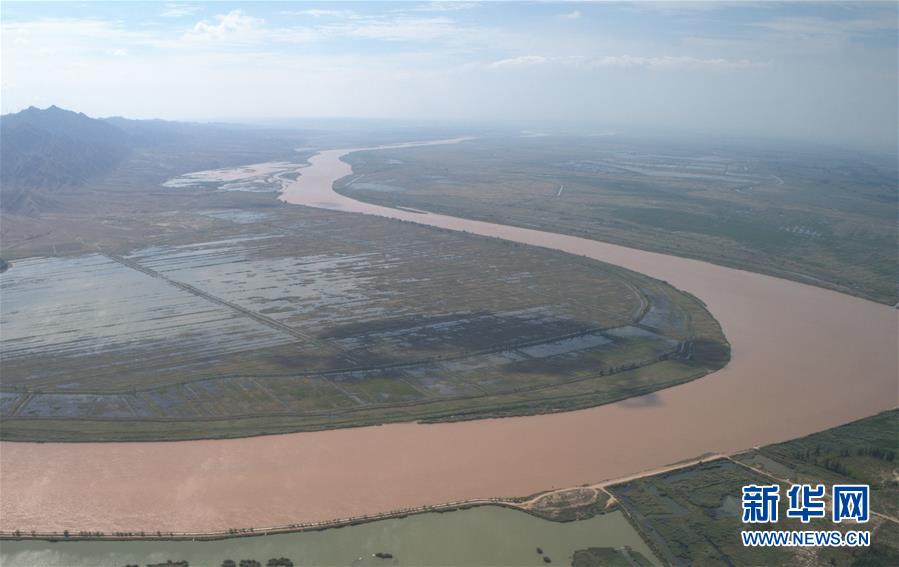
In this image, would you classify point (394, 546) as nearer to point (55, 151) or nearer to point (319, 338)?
point (319, 338)

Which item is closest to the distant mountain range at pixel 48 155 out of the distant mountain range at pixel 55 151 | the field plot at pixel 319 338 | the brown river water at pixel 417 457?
the distant mountain range at pixel 55 151

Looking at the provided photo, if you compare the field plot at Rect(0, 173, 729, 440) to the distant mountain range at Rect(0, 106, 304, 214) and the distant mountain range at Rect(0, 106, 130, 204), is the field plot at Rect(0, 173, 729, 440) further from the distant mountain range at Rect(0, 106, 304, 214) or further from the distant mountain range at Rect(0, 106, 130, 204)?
the distant mountain range at Rect(0, 106, 130, 204)

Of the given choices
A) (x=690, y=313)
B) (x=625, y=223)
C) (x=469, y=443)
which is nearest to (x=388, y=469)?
(x=469, y=443)

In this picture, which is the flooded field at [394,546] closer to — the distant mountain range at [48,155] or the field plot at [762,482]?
the field plot at [762,482]

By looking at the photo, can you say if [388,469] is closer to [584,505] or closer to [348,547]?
[348,547]

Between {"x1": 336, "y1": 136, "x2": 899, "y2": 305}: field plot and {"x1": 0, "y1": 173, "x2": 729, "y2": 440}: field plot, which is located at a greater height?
{"x1": 336, "y1": 136, "x2": 899, "y2": 305}: field plot

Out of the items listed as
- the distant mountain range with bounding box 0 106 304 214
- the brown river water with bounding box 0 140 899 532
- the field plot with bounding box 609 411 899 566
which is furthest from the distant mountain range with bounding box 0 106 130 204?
the field plot with bounding box 609 411 899 566

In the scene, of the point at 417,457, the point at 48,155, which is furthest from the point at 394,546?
the point at 48,155
